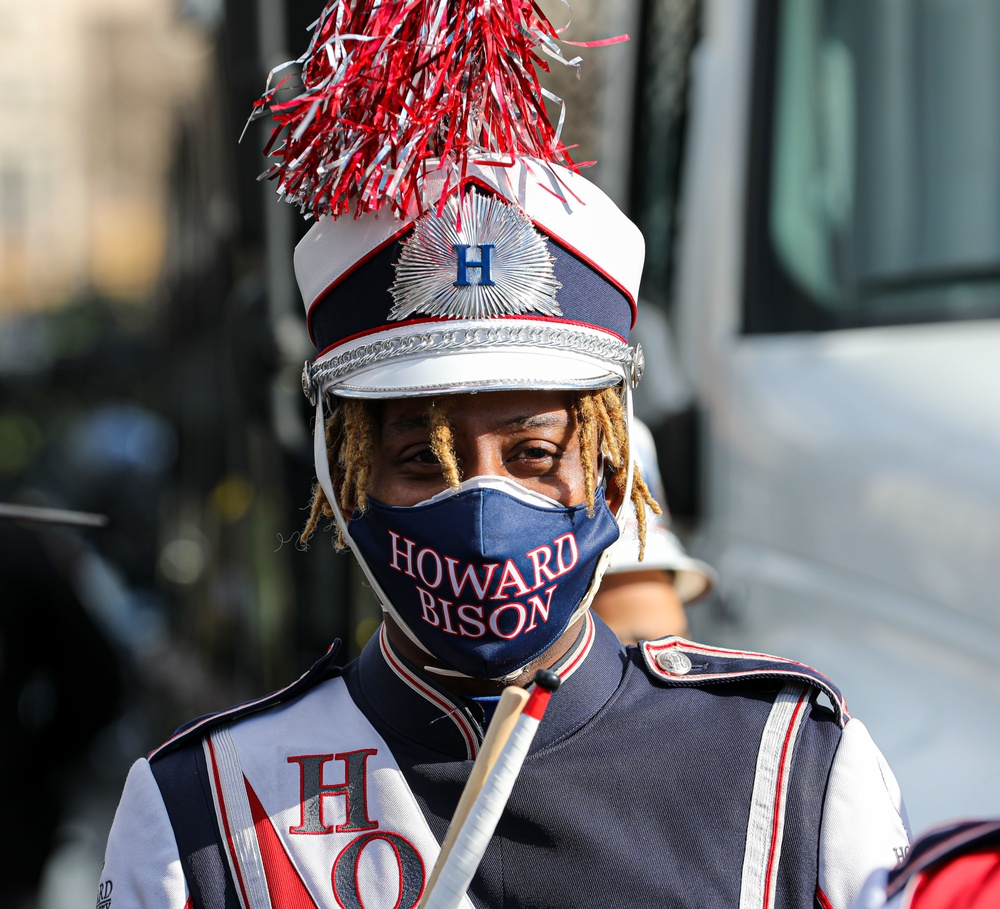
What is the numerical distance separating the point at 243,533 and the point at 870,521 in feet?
11.8

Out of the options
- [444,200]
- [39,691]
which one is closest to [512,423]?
[444,200]

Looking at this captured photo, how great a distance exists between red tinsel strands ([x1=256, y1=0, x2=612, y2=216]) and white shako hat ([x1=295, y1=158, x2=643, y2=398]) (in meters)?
0.04

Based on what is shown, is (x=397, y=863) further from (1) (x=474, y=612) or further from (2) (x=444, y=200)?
(2) (x=444, y=200)

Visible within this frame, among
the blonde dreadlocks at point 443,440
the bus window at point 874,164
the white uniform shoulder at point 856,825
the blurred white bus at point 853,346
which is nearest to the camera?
the white uniform shoulder at point 856,825

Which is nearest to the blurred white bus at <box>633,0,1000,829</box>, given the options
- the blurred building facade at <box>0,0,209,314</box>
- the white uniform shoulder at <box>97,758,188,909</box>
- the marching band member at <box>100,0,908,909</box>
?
the marching band member at <box>100,0,908,909</box>

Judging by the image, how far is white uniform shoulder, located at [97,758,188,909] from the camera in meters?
1.51

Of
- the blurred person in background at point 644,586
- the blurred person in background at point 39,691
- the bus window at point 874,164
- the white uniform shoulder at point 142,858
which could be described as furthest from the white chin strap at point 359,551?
the blurred person in background at point 39,691

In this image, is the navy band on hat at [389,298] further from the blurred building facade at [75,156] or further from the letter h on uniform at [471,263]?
the blurred building facade at [75,156]

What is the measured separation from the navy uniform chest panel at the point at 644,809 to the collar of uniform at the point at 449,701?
0.02 metres

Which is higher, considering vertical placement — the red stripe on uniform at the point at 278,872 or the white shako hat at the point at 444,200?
the white shako hat at the point at 444,200

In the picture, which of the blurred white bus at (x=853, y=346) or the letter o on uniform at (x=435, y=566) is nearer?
the letter o on uniform at (x=435, y=566)

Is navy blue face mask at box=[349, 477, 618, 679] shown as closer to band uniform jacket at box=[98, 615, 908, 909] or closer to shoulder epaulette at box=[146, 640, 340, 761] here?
band uniform jacket at box=[98, 615, 908, 909]

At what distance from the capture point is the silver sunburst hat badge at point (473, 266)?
61.2 inches

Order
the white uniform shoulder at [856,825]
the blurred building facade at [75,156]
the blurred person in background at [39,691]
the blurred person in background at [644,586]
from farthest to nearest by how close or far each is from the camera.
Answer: the blurred building facade at [75,156] → the blurred person in background at [39,691] → the blurred person in background at [644,586] → the white uniform shoulder at [856,825]
